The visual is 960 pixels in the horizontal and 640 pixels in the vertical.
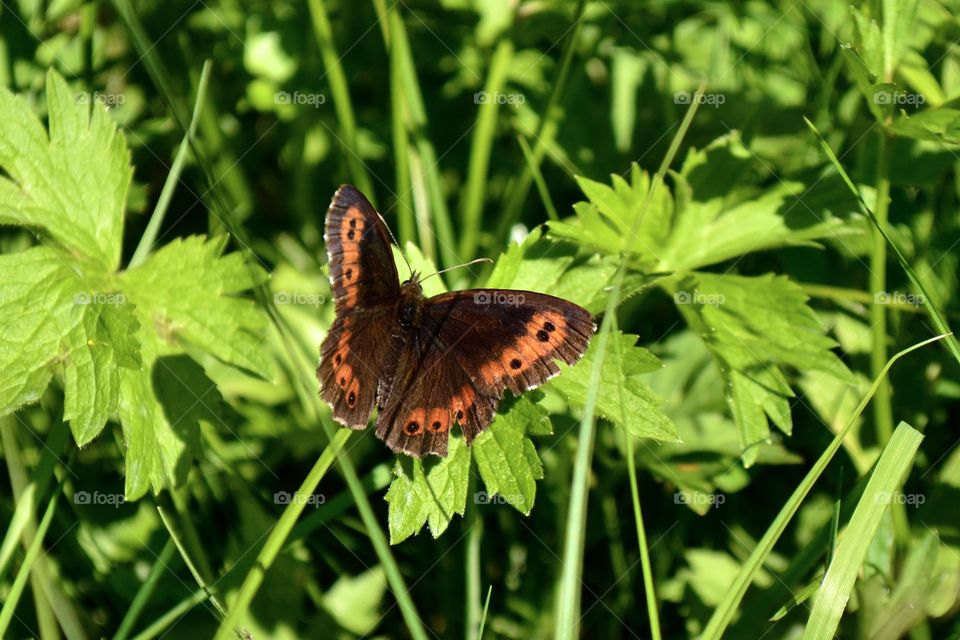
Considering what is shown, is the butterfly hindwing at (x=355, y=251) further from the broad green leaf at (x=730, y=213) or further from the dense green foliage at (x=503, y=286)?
the broad green leaf at (x=730, y=213)

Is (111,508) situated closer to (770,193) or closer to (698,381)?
(698,381)

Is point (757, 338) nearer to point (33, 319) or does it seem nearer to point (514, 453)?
point (514, 453)

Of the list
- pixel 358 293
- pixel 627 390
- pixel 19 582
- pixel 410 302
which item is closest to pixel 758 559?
pixel 627 390

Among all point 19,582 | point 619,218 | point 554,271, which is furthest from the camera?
point 619,218

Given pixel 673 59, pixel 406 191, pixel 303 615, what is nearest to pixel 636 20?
pixel 673 59

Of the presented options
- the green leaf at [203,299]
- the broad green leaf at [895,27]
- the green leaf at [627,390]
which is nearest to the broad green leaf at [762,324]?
the green leaf at [627,390]

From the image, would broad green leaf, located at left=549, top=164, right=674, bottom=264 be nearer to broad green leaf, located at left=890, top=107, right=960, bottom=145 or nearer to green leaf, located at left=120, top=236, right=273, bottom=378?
broad green leaf, located at left=890, top=107, right=960, bottom=145
